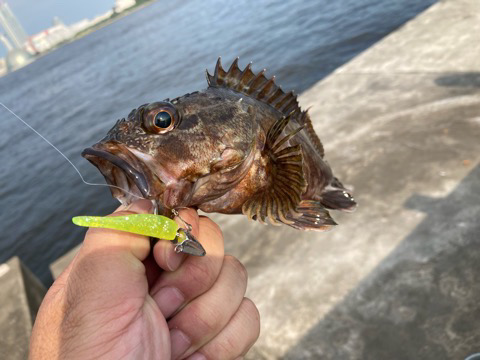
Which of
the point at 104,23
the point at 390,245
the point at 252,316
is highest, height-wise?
the point at 252,316

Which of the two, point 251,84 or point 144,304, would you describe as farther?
point 251,84

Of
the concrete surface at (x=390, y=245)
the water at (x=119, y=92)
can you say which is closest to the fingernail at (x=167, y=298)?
the concrete surface at (x=390, y=245)

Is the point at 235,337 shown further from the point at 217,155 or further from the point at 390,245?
the point at 390,245

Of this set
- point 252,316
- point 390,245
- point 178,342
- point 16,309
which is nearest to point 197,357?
point 178,342

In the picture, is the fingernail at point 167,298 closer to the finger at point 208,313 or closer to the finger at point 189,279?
the finger at point 189,279

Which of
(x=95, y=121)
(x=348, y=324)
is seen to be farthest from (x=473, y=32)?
(x=95, y=121)

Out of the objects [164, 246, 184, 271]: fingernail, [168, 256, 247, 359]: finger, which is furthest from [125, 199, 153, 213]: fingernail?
[168, 256, 247, 359]: finger

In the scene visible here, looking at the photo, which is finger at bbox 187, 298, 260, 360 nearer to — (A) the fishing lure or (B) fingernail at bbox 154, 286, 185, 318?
(B) fingernail at bbox 154, 286, 185, 318
